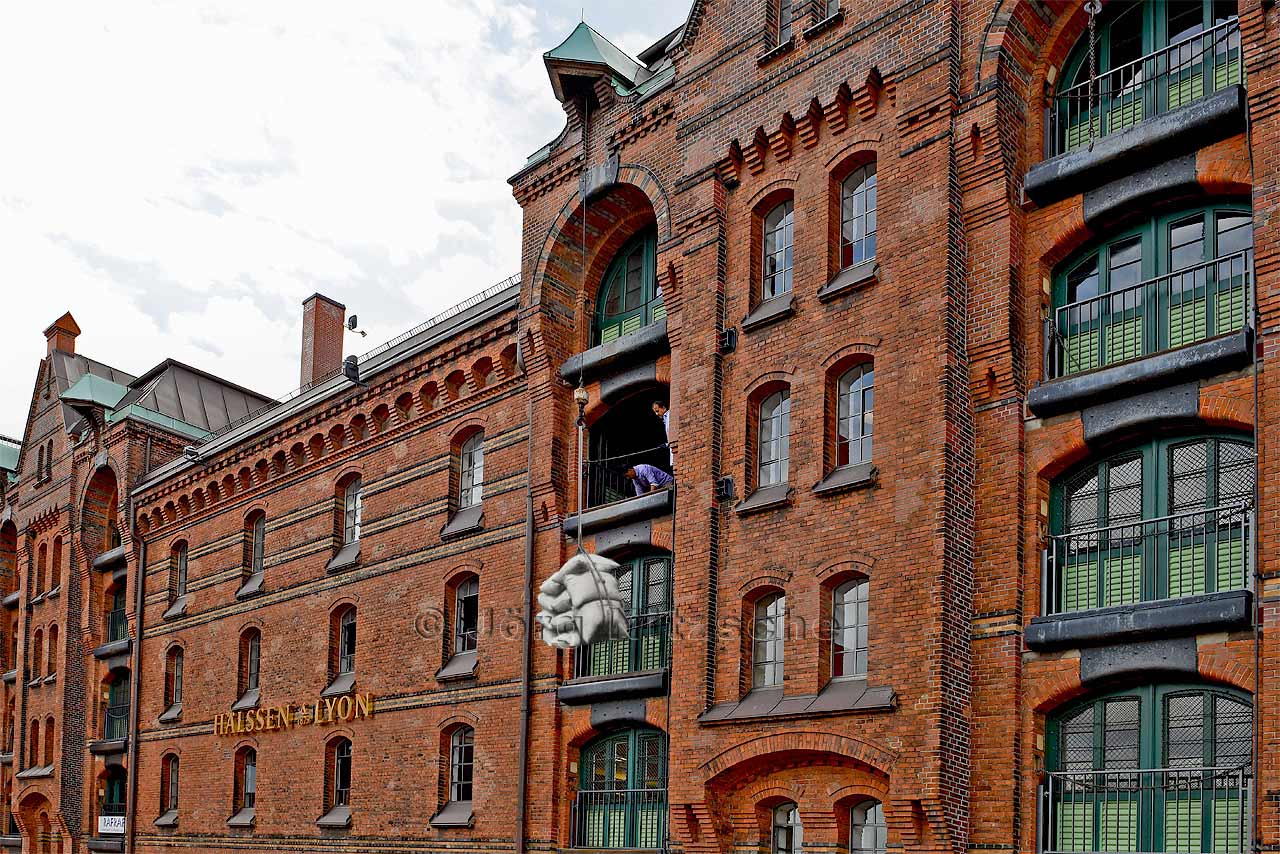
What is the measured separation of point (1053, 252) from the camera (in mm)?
17891

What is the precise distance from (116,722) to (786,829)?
24.0 m

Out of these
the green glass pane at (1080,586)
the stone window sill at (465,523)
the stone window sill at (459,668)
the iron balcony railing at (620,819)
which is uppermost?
the stone window sill at (465,523)

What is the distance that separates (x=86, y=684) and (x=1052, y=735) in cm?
2983

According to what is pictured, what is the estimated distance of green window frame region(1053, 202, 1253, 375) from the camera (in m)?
16.3

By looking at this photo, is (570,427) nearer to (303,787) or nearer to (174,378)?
(303,787)

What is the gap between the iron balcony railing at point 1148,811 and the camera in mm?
14961

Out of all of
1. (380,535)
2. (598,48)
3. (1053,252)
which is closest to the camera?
(1053,252)

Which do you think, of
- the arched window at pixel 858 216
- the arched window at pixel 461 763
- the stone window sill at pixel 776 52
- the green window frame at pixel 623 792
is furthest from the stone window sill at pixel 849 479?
the arched window at pixel 461 763

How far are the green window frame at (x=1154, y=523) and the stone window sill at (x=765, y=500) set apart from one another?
A: 143 inches

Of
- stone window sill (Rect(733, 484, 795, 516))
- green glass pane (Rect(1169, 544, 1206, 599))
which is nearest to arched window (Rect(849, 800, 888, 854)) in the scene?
stone window sill (Rect(733, 484, 795, 516))

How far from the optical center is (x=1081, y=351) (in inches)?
693

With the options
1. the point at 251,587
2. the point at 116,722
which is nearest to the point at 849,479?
the point at 251,587

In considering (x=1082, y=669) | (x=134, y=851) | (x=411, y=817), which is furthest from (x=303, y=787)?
(x=1082, y=669)

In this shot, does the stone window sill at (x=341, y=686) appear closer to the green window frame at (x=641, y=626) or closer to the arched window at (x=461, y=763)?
the arched window at (x=461, y=763)
